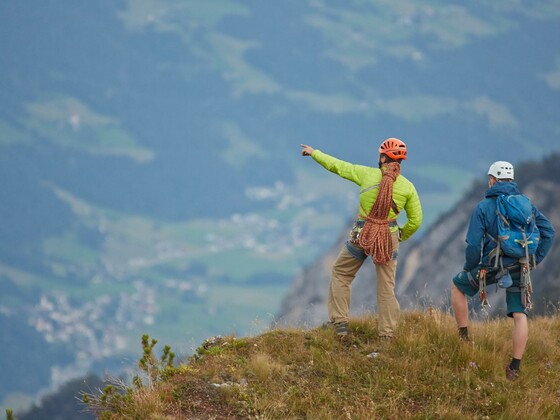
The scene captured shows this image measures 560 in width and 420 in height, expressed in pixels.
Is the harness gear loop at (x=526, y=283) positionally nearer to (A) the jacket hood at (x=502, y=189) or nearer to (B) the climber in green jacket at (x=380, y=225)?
(A) the jacket hood at (x=502, y=189)

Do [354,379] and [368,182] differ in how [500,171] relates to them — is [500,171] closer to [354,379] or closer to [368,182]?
[368,182]

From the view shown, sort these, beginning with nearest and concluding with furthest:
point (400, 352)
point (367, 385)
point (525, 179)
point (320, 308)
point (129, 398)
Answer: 1. point (129, 398)
2. point (367, 385)
3. point (400, 352)
4. point (525, 179)
5. point (320, 308)

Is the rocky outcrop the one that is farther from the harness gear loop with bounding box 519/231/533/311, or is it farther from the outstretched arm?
the harness gear loop with bounding box 519/231/533/311

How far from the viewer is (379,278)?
1131 cm

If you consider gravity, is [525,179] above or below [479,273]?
above

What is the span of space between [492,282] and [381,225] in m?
1.56

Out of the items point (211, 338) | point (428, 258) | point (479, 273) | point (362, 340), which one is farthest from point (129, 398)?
point (428, 258)

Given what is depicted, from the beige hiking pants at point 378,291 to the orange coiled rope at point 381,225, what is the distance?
19cm

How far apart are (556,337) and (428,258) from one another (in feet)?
235

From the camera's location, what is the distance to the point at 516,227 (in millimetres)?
10234

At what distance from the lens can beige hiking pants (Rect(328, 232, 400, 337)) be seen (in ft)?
37.2

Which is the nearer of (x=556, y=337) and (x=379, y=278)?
(x=379, y=278)

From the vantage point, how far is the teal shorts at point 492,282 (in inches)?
408

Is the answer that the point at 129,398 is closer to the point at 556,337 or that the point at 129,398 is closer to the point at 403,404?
the point at 403,404
